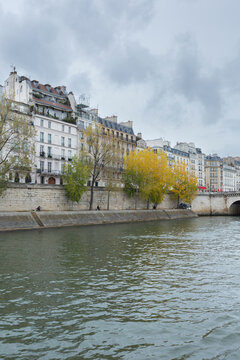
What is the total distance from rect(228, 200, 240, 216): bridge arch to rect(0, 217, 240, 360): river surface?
65415mm

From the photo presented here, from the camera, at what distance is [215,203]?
82.9 metres

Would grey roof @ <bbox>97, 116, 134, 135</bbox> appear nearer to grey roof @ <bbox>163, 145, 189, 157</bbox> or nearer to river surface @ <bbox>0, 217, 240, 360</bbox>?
grey roof @ <bbox>163, 145, 189, 157</bbox>

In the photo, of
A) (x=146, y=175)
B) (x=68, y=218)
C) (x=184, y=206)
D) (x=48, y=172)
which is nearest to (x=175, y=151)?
(x=184, y=206)

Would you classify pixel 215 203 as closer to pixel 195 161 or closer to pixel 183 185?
pixel 183 185

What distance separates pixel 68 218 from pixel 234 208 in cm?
5559

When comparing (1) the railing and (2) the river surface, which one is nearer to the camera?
(2) the river surface

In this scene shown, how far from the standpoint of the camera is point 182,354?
316 inches

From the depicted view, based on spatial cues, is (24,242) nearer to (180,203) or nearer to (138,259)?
(138,259)

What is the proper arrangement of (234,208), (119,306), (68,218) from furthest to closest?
(234,208) → (68,218) → (119,306)

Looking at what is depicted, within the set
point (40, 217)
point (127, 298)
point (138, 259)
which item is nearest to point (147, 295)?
point (127, 298)

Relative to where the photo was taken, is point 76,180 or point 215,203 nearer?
point 76,180

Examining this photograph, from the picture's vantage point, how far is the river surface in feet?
27.3

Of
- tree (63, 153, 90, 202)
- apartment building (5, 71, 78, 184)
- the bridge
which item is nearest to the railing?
apartment building (5, 71, 78, 184)

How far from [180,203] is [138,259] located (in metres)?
61.1
